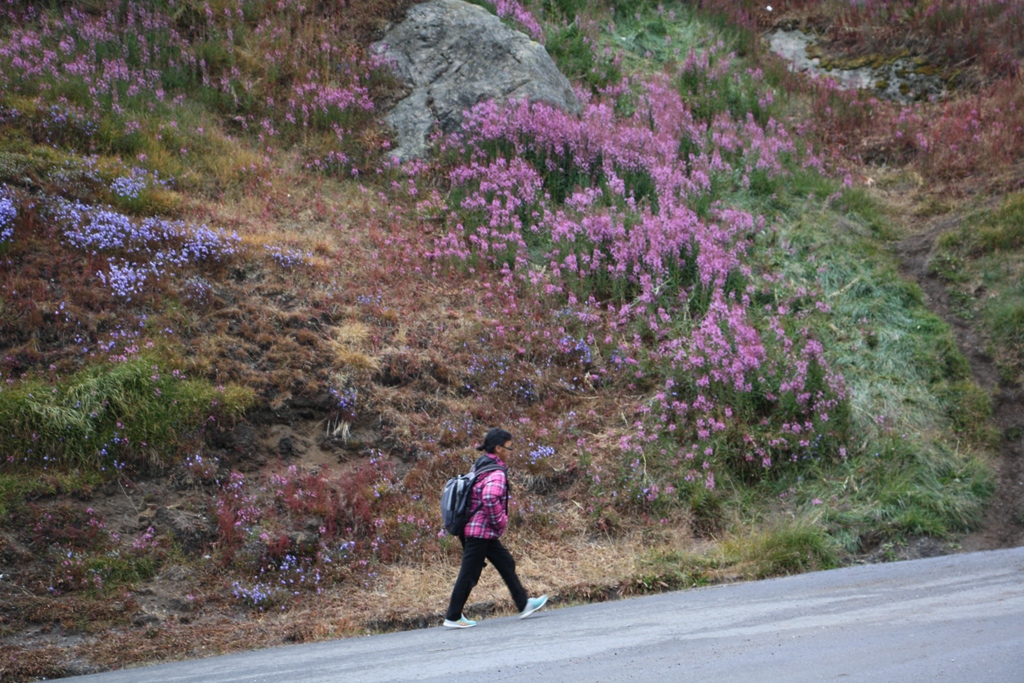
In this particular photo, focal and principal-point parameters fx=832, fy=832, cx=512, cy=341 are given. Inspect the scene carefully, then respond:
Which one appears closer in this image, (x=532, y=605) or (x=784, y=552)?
(x=532, y=605)

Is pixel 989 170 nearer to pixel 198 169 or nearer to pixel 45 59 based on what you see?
pixel 198 169

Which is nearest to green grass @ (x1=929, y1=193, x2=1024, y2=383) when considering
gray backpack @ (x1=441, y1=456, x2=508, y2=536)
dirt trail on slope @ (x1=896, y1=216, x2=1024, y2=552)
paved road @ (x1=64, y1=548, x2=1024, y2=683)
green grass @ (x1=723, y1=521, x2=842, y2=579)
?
dirt trail on slope @ (x1=896, y1=216, x2=1024, y2=552)

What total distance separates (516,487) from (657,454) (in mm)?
1554

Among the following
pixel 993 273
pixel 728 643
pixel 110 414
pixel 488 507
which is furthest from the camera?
pixel 993 273

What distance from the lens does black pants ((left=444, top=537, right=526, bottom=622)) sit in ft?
20.3

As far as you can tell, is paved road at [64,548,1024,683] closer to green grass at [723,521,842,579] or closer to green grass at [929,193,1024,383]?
green grass at [723,521,842,579]

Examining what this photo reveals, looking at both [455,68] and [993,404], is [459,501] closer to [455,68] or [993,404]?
[993,404]

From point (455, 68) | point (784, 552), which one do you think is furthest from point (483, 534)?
point (455, 68)

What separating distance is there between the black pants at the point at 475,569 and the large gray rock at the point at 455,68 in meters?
8.53

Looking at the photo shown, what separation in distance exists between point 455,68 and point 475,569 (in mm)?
10594

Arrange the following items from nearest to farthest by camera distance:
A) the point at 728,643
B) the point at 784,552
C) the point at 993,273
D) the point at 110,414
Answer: the point at 728,643 < the point at 784,552 < the point at 110,414 < the point at 993,273

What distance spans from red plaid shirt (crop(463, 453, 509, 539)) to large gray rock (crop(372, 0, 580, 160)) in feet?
27.3

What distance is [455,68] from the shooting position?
14555 millimetres

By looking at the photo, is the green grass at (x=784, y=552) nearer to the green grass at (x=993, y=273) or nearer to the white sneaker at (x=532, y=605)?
the white sneaker at (x=532, y=605)
